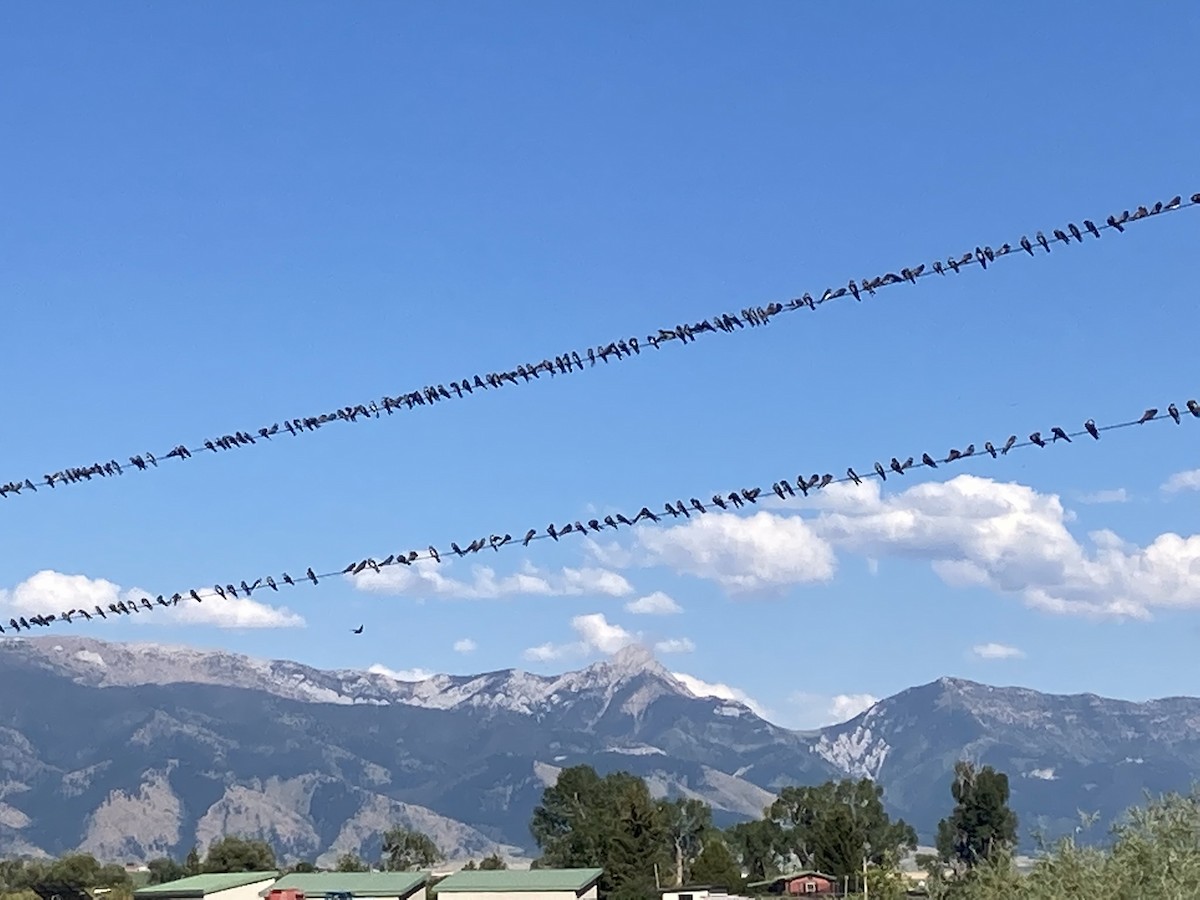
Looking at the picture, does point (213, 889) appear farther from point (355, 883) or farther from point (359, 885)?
point (359, 885)

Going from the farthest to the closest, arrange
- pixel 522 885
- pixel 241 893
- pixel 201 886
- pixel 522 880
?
pixel 201 886 → pixel 241 893 → pixel 522 880 → pixel 522 885

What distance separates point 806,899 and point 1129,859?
135m

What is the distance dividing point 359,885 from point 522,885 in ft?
47.6

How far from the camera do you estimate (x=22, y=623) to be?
65.4m

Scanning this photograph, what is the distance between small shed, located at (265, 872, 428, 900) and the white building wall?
0.82 metres

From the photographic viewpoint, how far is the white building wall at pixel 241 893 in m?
148

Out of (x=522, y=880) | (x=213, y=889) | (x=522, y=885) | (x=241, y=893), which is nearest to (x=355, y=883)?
(x=241, y=893)

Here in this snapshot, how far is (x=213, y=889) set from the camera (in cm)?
14788

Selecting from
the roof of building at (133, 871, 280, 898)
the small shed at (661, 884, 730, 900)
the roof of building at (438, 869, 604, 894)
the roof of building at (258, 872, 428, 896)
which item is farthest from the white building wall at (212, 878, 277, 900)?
the small shed at (661, 884, 730, 900)

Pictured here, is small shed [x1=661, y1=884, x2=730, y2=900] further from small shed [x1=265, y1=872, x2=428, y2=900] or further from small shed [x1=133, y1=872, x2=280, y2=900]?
small shed [x1=133, y1=872, x2=280, y2=900]

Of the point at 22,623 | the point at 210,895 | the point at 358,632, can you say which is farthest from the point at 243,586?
the point at 210,895

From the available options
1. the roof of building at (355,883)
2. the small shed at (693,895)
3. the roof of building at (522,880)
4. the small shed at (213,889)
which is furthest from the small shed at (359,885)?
the small shed at (693,895)

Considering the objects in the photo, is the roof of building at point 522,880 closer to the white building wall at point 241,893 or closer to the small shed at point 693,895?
the small shed at point 693,895

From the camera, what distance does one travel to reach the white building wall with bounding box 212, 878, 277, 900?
14762 cm
